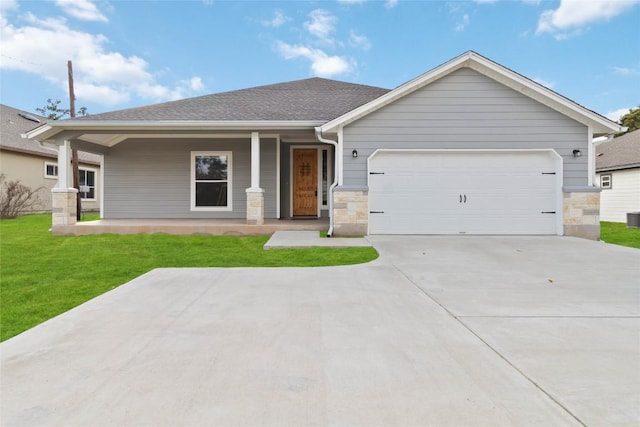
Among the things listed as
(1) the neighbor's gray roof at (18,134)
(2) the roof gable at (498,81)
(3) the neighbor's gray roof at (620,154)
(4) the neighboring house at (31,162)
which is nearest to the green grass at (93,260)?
(2) the roof gable at (498,81)

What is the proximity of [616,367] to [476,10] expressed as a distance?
16120 mm

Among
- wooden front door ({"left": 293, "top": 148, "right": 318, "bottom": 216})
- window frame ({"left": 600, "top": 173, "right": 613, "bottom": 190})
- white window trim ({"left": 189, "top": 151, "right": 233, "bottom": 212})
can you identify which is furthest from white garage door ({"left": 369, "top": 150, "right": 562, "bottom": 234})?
window frame ({"left": 600, "top": 173, "right": 613, "bottom": 190})

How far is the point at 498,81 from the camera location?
880 centimetres

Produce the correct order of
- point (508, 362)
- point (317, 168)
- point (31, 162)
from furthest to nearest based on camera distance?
point (31, 162) → point (317, 168) → point (508, 362)

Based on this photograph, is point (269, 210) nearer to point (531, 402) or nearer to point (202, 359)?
point (202, 359)

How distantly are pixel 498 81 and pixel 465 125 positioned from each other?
1301mm

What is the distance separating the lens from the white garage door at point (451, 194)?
8977 mm

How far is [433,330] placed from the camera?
2.93 metres

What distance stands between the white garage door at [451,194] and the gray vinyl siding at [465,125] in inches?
11.7

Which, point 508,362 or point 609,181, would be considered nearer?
point 508,362

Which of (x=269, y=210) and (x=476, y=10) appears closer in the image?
(x=269, y=210)

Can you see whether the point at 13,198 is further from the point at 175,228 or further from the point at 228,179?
the point at 175,228

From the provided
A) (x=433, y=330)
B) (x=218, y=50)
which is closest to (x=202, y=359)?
(x=433, y=330)

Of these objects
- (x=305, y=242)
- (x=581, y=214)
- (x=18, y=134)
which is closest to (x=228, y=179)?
(x=305, y=242)
